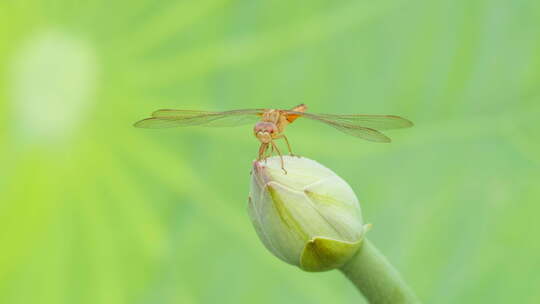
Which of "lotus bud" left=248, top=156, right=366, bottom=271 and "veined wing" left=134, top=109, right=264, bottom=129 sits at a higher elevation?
"veined wing" left=134, top=109, right=264, bottom=129

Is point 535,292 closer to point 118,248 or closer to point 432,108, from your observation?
point 432,108

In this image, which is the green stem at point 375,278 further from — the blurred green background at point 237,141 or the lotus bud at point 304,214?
the blurred green background at point 237,141

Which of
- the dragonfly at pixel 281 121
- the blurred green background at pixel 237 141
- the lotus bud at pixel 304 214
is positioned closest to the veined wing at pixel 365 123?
the dragonfly at pixel 281 121

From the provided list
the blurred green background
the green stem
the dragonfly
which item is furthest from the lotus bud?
the blurred green background

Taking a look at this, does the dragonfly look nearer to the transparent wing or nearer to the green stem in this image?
the transparent wing

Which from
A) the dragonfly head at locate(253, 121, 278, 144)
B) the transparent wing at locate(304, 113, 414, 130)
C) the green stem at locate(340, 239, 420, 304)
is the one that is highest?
the transparent wing at locate(304, 113, 414, 130)

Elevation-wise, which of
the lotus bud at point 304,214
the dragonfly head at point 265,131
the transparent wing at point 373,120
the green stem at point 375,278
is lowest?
the green stem at point 375,278
